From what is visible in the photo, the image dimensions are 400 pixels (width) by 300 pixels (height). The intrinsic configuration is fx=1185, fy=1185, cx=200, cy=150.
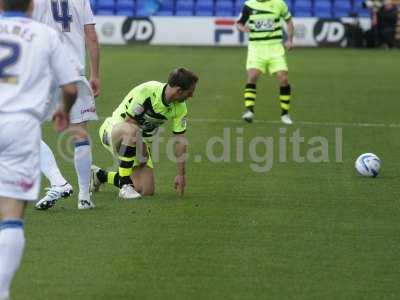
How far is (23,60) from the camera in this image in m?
6.52

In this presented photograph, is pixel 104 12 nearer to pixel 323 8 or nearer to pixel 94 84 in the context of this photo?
pixel 323 8

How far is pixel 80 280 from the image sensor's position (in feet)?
24.8

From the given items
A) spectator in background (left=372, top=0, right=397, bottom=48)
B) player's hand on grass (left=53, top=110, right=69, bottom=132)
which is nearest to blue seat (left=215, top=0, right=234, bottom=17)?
spectator in background (left=372, top=0, right=397, bottom=48)

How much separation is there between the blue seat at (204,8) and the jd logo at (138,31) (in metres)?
1.56

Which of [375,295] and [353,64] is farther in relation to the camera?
[353,64]

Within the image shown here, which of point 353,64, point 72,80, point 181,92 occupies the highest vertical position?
point 72,80

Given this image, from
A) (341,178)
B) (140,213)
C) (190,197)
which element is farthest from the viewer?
(341,178)

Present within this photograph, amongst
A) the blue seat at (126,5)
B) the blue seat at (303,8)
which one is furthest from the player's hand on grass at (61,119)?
the blue seat at (126,5)

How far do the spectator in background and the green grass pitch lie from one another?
1618cm

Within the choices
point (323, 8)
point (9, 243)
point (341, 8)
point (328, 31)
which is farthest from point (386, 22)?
point (9, 243)

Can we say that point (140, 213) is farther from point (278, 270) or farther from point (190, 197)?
point (278, 270)

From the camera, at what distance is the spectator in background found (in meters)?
32.8

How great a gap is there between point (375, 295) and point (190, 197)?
377 centimetres

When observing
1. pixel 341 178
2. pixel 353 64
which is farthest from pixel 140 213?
pixel 353 64
